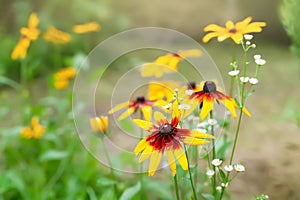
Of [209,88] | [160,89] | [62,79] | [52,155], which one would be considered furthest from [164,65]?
[62,79]

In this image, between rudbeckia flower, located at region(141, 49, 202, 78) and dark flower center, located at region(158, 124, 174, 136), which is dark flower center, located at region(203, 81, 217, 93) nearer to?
dark flower center, located at region(158, 124, 174, 136)

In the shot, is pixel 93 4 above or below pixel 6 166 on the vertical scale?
above

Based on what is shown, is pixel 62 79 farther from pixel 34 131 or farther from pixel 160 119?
pixel 160 119

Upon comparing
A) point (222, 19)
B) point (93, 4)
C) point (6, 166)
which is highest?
point (222, 19)

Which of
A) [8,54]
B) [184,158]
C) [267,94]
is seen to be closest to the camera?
[184,158]

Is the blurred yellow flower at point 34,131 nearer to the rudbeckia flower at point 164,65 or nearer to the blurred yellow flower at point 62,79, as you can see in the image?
the blurred yellow flower at point 62,79

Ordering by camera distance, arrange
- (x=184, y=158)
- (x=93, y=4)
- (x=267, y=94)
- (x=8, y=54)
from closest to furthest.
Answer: (x=184, y=158)
(x=267, y=94)
(x=8, y=54)
(x=93, y=4)

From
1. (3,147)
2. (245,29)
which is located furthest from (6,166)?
(245,29)

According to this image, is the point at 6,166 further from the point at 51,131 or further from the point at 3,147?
the point at 51,131
